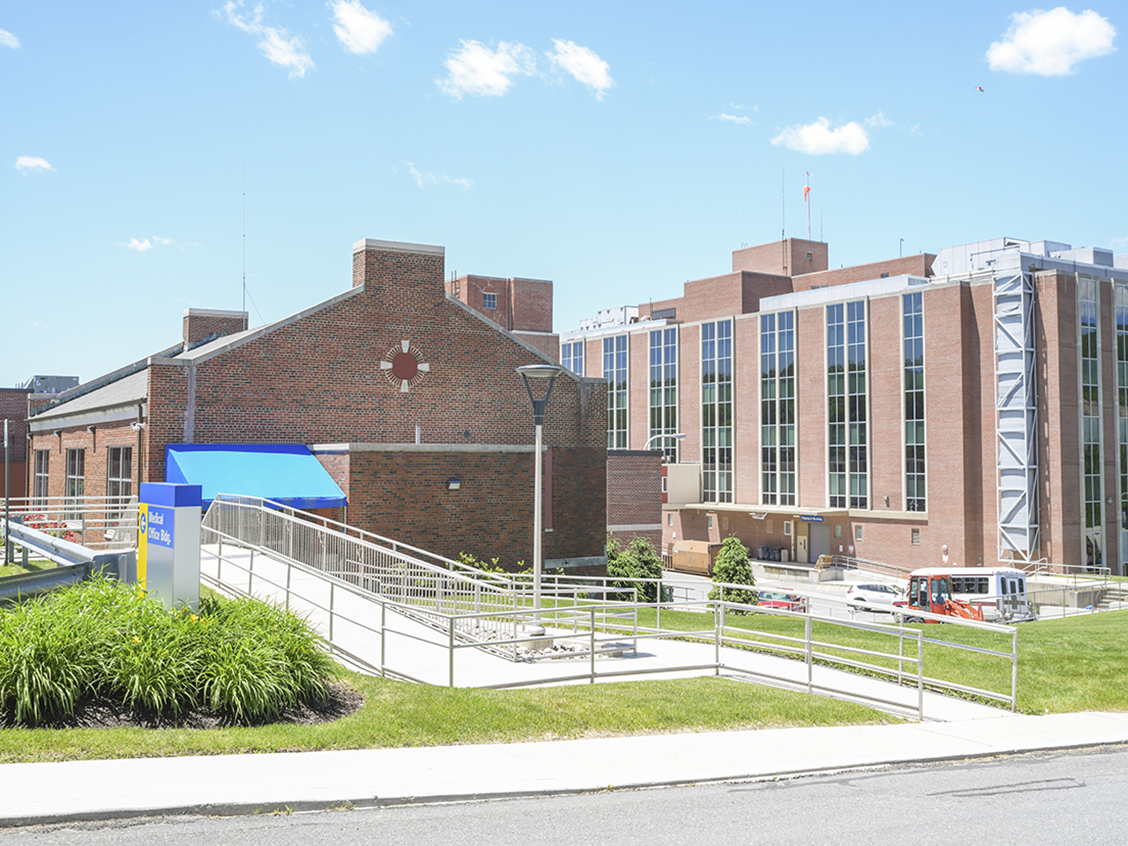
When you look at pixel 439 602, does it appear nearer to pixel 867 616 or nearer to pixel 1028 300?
pixel 867 616

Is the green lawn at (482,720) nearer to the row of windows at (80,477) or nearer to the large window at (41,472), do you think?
the row of windows at (80,477)

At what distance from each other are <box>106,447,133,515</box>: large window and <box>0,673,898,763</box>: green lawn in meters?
17.1

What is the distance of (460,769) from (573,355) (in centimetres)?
7679

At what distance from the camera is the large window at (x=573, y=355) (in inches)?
3268

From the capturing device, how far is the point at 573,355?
8462 centimetres

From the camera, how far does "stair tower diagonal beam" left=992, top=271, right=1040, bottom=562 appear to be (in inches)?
2066

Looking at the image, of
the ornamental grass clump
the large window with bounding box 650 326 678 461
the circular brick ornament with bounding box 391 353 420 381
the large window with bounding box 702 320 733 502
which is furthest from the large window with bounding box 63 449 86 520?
the large window with bounding box 650 326 678 461

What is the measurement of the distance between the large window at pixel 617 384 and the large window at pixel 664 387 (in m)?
3.31

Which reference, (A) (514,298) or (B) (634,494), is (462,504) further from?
(A) (514,298)

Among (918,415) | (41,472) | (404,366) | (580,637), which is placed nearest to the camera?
(580,637)

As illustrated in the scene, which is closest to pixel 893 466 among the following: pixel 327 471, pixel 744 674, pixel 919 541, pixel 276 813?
pixel 919 541

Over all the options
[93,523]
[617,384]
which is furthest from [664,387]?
[93,523]

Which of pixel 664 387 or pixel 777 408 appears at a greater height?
pixel 664 387

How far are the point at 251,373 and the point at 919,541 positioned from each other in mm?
43444
